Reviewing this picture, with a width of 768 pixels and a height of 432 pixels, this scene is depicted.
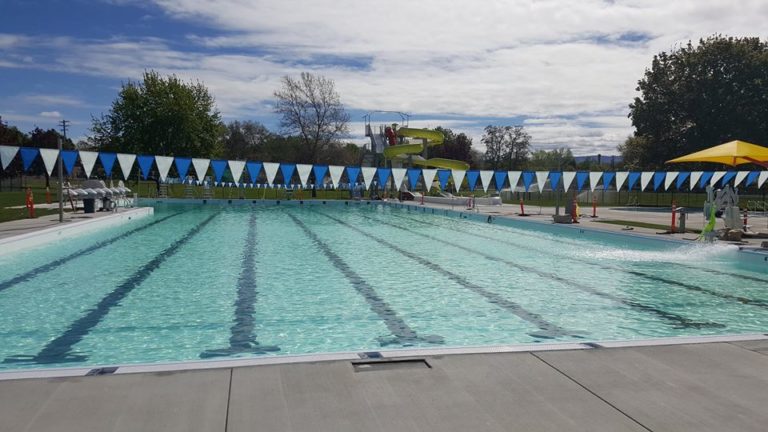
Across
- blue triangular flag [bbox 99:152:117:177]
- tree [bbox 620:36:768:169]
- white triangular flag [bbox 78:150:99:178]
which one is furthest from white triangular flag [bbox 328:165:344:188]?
tree [bbox 620:36:768:169]

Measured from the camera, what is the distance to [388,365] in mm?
4105

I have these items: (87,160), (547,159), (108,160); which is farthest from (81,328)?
(547,159)

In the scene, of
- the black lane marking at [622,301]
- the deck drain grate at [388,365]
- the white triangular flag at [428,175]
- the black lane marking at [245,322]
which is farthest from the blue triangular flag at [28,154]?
the deck drain grate at [388,365]

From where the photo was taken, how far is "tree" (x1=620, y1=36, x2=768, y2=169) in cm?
3559

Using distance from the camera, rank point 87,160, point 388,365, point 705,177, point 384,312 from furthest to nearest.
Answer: point 705,177
point 87,160
point 384,312
point 388,365

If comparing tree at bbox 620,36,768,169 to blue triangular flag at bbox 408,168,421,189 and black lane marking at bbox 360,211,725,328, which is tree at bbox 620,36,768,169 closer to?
blue triangular flag at bbox 408,168,421,189

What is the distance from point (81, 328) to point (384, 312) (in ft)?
11.5

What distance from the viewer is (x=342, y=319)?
6816mm

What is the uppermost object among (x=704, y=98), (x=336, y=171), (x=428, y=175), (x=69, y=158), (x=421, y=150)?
(x=704, y=98)

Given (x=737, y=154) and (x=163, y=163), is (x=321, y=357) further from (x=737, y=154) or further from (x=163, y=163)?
(x=163, y=163)

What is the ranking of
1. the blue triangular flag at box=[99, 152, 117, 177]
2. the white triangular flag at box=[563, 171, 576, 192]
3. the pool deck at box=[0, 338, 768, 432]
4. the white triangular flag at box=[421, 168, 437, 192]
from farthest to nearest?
the white triangular flag at box=[421, 168, 437, 192]
the white triangular flag at box=[563, 171, 576, 192]
the blue triangular flag at box=[99, 152, 117, 177]
the pool deck at box=[0, 338, 768, 432]

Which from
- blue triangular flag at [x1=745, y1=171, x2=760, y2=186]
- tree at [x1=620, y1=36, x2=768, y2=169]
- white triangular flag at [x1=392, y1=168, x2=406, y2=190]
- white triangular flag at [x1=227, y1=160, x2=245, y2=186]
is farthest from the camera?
tree at [x1=620, y1=36, x2=768, y2=169]

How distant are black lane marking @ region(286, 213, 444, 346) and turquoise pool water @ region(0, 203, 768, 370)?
23 mm

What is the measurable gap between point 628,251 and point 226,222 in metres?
13.6
